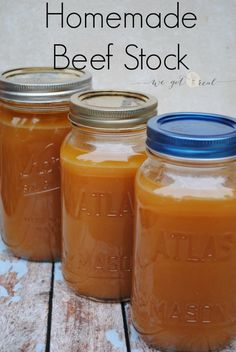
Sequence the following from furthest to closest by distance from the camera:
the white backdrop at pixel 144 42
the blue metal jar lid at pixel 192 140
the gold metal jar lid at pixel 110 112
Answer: the white backdrop at pixel 144 42 < the gold metal jar lid at pixel 110 112 < the blue metal jar lid at pixel 192 140

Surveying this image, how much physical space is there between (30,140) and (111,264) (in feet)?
Answer: 0.69

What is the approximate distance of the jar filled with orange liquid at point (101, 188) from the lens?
0.74 metres

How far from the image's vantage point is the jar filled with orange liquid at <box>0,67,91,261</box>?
82 centimetres

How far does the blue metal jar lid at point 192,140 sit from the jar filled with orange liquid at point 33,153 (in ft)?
0.64

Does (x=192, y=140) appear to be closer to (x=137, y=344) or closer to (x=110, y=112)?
(x=110, y=112)

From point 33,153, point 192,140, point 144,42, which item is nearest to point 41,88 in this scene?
point 33,153

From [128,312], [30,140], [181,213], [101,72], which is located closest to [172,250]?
[181,213]

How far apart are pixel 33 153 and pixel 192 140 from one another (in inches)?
11.8

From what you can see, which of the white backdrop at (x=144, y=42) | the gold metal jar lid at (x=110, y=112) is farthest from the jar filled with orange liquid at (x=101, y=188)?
the white backdrop at (x=144, y=42)

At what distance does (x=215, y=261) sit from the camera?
26.0 inches

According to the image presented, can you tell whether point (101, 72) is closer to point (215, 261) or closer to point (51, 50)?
point (51, 50)

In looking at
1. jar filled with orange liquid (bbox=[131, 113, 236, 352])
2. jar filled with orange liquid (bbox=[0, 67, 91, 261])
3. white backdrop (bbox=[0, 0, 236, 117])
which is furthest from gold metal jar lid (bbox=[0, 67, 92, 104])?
white backdrop (bbox=[0, 0, 236, 117])

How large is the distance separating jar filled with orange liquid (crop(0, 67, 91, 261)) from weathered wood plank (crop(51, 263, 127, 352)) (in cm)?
10

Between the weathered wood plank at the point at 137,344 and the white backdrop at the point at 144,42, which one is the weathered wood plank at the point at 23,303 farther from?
the white backdrop at the point at 144,42
